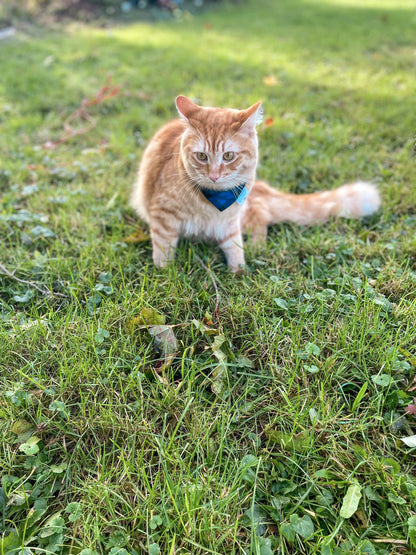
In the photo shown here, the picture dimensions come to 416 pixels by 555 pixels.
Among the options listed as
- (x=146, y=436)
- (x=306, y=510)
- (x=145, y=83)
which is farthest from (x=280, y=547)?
(x=145, y=83)

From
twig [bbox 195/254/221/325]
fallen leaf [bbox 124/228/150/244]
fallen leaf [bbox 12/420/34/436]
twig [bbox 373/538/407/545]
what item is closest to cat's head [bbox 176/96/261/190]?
twig [bbox 195/254/221/325]

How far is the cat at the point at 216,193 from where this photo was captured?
209cm

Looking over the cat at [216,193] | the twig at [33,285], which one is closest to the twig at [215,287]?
the cat at [216,193]

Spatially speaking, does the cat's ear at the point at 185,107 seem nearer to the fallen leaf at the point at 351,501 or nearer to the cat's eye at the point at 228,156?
the cat's eye at the point at 228,156

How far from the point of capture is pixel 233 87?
494 centimetres

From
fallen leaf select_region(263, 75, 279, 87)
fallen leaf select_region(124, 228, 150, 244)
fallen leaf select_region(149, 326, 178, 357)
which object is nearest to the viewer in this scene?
fallen leaf select_region(149, 326, 178, 357)

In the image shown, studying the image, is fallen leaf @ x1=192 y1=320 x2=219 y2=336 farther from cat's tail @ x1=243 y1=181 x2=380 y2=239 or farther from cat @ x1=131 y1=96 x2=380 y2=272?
cat's tail @ x1=243 y1=181 x2=380 y2=239

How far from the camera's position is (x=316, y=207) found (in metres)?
2.67

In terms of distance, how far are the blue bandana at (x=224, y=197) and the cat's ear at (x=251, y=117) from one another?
325 mm

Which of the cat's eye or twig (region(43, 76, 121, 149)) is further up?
the cat's eye

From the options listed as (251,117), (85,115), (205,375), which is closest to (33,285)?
(205,375)

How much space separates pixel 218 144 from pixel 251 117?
8.8 inches

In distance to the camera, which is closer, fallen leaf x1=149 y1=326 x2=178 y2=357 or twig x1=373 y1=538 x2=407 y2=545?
twig x1=373 y1=538 x2=407 y2=545

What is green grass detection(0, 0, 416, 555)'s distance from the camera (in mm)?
1264
